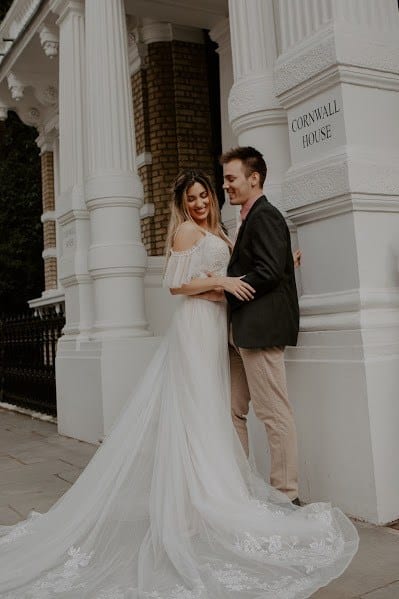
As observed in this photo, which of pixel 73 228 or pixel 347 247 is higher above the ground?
pixel 73 228

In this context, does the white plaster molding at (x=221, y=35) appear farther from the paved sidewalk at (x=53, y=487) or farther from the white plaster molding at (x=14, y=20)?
the paved sidewalk at (x=53, y=487)

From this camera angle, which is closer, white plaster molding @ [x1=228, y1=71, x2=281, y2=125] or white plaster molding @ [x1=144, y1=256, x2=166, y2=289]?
white plaster molding @ [x1=228, y1=71, x2=281, y2=125]

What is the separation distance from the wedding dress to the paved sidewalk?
122 millimetres

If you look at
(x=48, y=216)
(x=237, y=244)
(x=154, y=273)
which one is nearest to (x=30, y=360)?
(x=154, y=273)

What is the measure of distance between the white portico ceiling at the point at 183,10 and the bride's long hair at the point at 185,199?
5166 millimetres

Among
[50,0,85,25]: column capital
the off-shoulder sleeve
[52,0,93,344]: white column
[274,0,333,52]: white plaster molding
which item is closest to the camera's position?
the off-shoulder sleeve

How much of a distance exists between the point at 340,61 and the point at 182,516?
2.79 meters

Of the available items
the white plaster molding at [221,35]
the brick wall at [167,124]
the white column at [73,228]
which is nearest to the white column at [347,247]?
the white column at [73,228]

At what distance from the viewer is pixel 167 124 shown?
926cm

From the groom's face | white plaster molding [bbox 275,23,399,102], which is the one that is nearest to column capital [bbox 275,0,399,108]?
white plaster molding [bbox 275,23,399,102]

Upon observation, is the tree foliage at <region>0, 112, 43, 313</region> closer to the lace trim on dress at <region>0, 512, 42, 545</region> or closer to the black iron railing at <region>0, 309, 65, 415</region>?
the black iron railing at <region>0, 309, 65, 415</region>

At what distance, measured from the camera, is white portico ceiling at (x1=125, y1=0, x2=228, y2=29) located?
8219 millimetres

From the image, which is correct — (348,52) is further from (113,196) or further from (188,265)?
(113,196)

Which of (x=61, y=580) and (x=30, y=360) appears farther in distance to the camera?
(x=30, y=360)
